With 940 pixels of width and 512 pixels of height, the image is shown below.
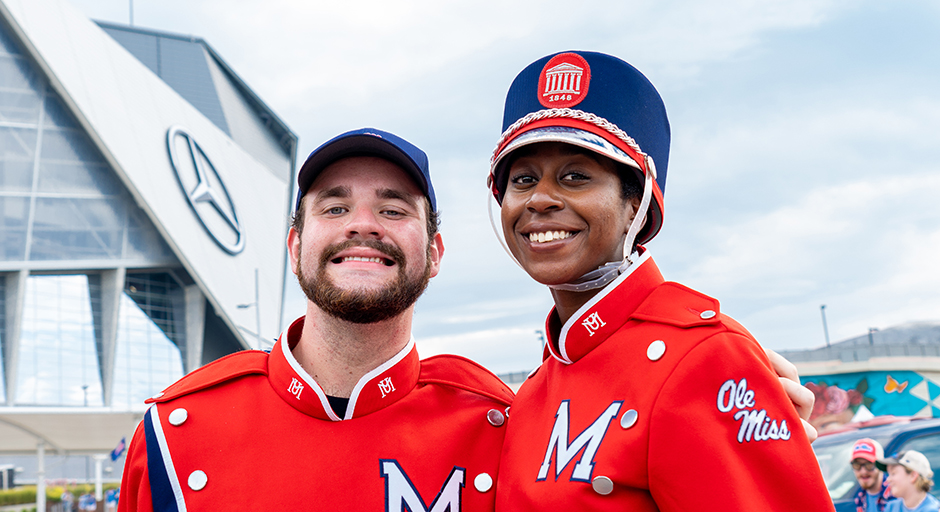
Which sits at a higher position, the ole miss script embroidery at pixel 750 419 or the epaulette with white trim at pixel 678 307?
the epaulette with white trim at pixel 678 307

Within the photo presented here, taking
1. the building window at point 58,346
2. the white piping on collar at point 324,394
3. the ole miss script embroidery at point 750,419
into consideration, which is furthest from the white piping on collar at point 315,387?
the building window at point 58,346

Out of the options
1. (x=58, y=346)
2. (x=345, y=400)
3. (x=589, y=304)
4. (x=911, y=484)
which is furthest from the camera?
(x=58, y=346)

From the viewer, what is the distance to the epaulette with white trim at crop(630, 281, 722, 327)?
6.69 feet

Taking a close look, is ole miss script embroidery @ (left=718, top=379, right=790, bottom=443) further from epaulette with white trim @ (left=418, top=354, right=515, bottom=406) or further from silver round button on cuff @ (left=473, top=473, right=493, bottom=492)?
epaulette with white trim @ (left=418, top=354, right=515, bottom=406)

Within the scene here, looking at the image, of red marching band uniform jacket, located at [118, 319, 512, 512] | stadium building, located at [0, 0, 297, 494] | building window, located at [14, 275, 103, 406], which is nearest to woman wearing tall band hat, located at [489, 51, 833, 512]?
red marching band uniform jacket, located at [118, 319, 512, 512]

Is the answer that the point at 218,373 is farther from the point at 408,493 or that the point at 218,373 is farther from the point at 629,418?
the point at 629,418

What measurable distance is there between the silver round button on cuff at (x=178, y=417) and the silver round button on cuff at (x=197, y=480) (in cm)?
18

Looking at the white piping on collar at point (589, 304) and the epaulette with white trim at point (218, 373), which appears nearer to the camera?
→ the white piping on collar at point (589, 304)

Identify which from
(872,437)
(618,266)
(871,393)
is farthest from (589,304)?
(871,393)

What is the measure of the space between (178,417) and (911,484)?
580 centimetres

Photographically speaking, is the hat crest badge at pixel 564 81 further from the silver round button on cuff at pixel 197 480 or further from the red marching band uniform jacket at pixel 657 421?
the silver round button on cuff at pixel 197 480

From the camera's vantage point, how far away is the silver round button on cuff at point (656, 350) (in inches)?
80.4

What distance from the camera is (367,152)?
9.59ft

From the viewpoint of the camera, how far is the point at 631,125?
7.56 ft
